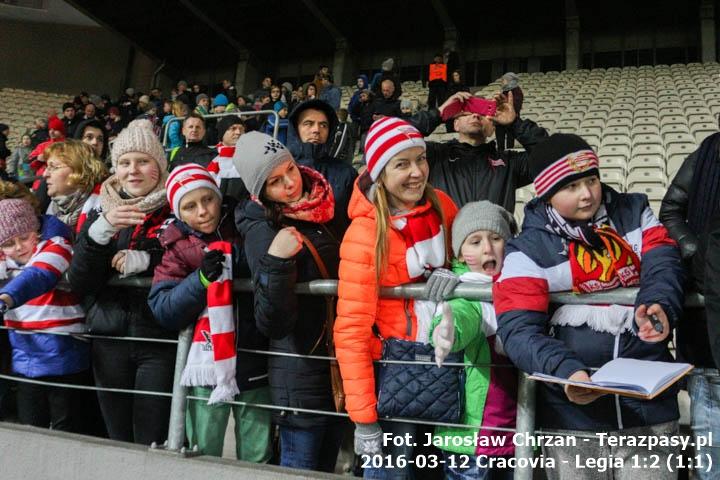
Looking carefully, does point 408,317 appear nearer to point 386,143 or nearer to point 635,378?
point 386,143

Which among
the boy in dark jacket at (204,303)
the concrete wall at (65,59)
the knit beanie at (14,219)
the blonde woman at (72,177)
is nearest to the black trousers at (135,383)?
the boy in dark jacket at (204,303)

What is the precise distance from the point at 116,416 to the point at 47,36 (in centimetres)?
2145

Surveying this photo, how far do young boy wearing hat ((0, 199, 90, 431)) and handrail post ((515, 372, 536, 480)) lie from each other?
6.17ft

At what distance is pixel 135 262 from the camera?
2375 mm

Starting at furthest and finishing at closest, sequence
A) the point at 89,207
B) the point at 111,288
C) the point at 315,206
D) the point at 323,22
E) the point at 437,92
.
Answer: the point at 323,22, the point at 437,92, the point at 89,207, the point at 111,288, the point at 315,206

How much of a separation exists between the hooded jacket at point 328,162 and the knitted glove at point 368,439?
810mm

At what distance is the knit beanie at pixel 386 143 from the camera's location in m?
2.14

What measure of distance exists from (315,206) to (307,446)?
86 centimetres

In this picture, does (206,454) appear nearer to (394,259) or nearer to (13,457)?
(13,457)

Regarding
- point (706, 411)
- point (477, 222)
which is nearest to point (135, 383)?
point (477, 222)

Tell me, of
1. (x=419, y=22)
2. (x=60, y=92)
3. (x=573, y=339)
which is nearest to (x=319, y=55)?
(x=419, y=22)

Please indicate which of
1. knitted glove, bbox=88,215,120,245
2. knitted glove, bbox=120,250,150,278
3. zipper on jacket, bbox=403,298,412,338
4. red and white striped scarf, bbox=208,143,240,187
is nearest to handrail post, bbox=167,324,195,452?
knitted glove, bbox=120,250,150,278

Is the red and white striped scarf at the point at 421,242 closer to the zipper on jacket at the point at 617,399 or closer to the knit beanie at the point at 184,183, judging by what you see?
the zipper on jacket at the point at 617,399

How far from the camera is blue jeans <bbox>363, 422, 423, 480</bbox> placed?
1916mm
